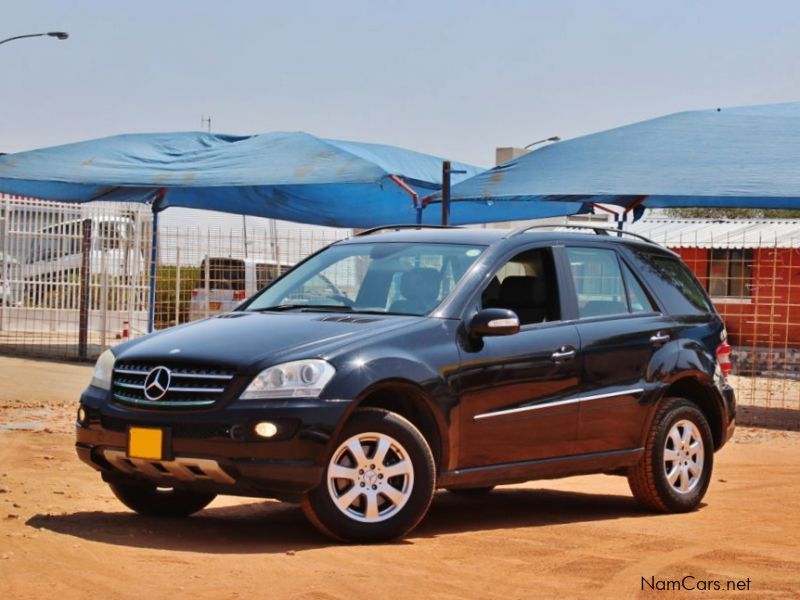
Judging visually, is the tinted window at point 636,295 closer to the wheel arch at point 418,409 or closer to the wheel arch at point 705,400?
the wheel arch at point 705,400

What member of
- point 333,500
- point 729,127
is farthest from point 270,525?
point 729,127

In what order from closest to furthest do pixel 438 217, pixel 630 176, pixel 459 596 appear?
pixel 459 596, pixel 630 176, pixel 438 217

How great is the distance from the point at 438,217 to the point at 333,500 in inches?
694

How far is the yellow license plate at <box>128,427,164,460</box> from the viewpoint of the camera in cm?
746

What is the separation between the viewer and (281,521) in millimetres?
8680

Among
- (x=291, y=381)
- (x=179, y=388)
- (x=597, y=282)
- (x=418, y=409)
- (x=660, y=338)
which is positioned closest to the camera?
(x=291, y=381)

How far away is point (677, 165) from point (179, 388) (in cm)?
1132

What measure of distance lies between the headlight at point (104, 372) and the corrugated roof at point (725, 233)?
23424 mm

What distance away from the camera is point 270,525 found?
8500mm

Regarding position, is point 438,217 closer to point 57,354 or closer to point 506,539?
point 57,354

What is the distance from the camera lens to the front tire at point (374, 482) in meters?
7.45

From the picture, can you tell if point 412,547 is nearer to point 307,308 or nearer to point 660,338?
point 307,308

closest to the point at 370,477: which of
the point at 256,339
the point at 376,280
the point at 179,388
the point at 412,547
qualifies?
the point at 412,547

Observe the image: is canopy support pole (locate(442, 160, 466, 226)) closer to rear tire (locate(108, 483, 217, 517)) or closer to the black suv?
the black suv
